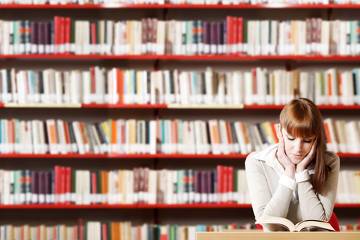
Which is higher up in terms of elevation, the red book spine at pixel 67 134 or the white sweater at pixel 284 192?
the red book spine at pixel 67 134

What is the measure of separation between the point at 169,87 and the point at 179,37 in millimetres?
354

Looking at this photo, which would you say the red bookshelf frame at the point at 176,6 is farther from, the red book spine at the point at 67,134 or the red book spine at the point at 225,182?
the red book spine at the point at 225,182

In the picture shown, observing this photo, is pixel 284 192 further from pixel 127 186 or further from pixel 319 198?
pixel 127 186

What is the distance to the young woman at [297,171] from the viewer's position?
275cm

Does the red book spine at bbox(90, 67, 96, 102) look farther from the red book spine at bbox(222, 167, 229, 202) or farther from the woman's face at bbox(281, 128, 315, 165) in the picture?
the woman's face at bbox(281, 128, 315, 165)

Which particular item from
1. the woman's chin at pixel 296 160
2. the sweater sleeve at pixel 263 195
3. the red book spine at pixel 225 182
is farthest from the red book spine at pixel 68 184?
the woman's chin at pixel 296 160

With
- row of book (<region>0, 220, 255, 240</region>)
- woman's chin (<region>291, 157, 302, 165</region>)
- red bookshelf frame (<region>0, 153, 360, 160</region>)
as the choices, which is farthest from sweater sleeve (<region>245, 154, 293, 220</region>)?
row of book (<region>0, 220, 255, 240</region>)

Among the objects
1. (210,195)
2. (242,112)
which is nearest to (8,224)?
(210,195)

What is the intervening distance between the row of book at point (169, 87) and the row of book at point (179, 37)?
0.51ft

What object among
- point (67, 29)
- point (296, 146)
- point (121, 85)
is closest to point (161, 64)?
point (121, 85)

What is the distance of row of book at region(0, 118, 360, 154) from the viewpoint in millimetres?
4637

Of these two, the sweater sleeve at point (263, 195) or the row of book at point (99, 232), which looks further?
the row of book at point (99, 232)

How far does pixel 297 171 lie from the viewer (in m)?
2.93

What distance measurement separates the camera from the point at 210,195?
15.2 feet
